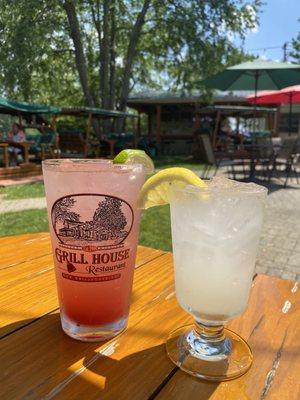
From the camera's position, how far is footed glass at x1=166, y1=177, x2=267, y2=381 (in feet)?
2.35

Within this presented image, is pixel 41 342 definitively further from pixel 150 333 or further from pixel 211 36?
pixel 211 36

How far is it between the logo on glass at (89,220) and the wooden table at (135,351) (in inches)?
8.1

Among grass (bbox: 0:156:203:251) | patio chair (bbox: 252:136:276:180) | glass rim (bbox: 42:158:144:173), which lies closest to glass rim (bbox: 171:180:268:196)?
glass rim (bbox: 42:158:144:173)

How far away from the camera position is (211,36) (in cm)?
1625

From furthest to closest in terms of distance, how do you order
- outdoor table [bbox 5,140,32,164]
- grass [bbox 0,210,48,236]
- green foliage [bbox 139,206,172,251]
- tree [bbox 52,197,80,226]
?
outdoor table [bbox 5,140,32,164], grass [bbox 0,210,48,236], green foliage [bbox 139,206,172,251], tree [bbox 52,197,80,226]

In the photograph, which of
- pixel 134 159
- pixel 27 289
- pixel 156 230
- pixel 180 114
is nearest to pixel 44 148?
pixel 156 230

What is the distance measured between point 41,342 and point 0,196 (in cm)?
769

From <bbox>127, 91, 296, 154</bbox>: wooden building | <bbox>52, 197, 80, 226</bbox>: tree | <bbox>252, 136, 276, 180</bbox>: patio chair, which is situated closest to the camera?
<bbox>52, 197, 80, 226</bbox>: tree

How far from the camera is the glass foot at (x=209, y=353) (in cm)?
73

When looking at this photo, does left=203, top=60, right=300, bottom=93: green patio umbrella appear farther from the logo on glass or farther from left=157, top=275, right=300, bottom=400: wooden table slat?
the logo on glass

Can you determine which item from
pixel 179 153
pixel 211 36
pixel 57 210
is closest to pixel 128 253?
pixel 57 210

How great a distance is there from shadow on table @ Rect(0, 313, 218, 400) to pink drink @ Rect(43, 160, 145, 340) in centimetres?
4

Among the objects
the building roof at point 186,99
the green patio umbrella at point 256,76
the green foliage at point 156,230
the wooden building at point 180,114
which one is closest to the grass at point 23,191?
the green foliage at point 156,230

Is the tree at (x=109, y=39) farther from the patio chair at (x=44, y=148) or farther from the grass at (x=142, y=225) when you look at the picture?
the grass at (x=142, y=225)
